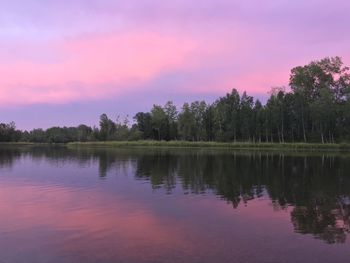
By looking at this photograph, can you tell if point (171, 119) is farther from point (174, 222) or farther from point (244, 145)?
point (174, 222)

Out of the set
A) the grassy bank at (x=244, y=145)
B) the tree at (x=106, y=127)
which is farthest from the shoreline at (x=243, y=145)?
the tree at (x=106, y=127)

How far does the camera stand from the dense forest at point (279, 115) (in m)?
120

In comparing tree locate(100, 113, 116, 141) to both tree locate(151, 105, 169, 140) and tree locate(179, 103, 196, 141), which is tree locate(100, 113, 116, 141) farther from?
tree locate(179, 103, 196, 141)

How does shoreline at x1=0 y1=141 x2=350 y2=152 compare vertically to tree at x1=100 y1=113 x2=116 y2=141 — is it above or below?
below

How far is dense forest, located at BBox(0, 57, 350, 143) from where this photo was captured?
11988cm

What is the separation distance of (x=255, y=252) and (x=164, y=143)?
128 m

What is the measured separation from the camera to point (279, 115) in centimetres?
12338

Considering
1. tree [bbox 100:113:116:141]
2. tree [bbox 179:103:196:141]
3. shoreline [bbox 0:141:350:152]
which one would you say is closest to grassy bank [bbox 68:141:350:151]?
shoreline [bbox 0:141:350:152]

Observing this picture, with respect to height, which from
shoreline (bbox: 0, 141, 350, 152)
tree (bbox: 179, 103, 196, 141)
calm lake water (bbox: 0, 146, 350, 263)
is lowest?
calm lake water (bbox: 0, 146, 350, 263)

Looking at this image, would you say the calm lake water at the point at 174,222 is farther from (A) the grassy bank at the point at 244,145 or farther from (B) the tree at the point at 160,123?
(B) the tree at the point at 160,123

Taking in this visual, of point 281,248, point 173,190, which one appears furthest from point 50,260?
point 173,190

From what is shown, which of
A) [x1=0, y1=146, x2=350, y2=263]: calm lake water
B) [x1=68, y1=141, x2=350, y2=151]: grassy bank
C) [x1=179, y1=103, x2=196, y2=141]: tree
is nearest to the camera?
[x1=0, y1=146, x2=350, y2=263]: calm lake water

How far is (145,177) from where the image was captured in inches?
1548

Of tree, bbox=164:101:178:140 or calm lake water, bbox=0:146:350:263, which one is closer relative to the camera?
calm lake water, bbox=0:146:350:263
